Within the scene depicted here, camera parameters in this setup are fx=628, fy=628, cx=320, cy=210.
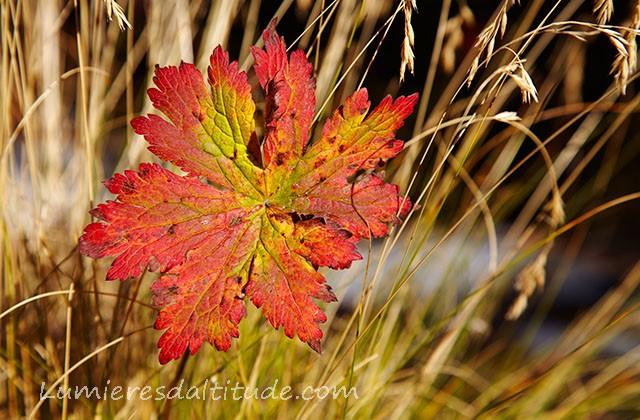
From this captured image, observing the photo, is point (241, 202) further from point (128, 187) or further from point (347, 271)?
point (347, 271)

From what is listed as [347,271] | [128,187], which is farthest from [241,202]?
[347,271]

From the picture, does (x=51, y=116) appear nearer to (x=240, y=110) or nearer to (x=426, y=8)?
(x=240, y=110)

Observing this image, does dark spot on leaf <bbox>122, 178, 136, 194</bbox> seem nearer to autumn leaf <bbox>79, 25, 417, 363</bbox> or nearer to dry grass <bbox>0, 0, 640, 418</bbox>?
autumn leaf <bbox>79, 25, 417, 363</bbox>

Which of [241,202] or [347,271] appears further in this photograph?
[347,271]

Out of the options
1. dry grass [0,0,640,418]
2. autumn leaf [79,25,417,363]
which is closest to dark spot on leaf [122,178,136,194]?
autumn leaf [79,25,417,363]

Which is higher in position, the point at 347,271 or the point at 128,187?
the point at 128,187

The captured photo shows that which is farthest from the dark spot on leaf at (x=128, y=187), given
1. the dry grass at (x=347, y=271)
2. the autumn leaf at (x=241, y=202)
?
the dry grass at (x=347, y=271)

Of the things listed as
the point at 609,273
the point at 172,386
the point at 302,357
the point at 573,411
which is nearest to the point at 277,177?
the point at 172,386

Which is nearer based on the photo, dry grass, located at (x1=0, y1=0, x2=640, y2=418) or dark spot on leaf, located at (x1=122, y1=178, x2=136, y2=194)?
dark spot on leaf, located at (x1=122, y1=178, x2=136, y2=194)
